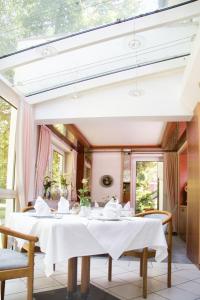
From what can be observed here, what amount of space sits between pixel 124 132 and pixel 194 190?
4050 millimetres

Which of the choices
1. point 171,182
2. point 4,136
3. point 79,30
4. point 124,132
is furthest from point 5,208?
point 171,182

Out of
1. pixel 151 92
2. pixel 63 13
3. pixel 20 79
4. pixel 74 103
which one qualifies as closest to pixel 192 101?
pixel 151 92

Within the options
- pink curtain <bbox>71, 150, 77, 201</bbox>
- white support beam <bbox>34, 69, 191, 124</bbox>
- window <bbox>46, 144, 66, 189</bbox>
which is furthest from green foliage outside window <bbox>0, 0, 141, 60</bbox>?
pink curtain <bbox>71, 150, 77, 201</bbox>

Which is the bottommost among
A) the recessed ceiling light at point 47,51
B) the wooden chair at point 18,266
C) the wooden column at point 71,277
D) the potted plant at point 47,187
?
the wooden column at point 71,277

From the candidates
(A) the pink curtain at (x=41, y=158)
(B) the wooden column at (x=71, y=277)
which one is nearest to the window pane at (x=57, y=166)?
(A) the pink curtain at (x=41, y=158)

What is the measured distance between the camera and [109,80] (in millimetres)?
4926

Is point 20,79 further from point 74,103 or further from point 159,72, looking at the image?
point 159,72

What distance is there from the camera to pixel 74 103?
5.26 m

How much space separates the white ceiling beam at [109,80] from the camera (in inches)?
183

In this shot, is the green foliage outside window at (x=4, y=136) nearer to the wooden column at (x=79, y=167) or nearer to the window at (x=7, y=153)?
the window at (x=7, y=153)

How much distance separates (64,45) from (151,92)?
1816 mm

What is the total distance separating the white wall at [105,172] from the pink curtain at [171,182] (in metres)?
1.71

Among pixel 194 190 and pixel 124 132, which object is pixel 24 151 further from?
pixel 124 132

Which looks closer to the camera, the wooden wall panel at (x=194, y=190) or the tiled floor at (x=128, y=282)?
the tiled floor at (x=128, y=282)
